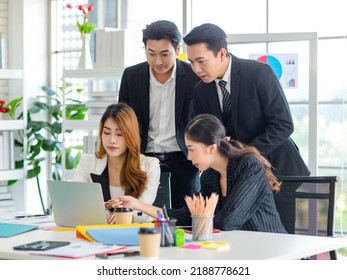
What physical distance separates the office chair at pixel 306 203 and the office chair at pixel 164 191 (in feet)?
2.00

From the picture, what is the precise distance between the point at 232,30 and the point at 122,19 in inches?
45.1

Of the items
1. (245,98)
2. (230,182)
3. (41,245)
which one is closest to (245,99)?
(245,98)

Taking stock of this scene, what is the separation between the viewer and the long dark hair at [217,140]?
3.35 m

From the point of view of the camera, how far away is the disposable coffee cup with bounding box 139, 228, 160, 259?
255 centimetres

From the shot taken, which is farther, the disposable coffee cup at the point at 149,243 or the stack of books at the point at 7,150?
the stack of books at the point at 7,150

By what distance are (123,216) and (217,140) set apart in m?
0.53

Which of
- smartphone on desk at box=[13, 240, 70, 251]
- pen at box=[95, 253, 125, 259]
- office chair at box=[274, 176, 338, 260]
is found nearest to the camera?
pen at box=[95, 253, 125, 259]

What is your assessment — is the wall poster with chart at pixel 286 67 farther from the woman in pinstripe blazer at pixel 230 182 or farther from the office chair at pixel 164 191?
the woman in pinstripe blazer at pixel 230 182

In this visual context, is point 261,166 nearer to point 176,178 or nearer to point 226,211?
point 226,211

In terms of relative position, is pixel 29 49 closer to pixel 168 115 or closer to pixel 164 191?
pixel 168 115

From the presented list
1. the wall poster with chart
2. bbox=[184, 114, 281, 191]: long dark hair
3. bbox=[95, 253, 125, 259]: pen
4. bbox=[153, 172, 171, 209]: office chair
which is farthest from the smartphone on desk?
the wall poster with chart

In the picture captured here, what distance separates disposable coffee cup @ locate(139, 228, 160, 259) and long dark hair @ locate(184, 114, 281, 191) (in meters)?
0.86

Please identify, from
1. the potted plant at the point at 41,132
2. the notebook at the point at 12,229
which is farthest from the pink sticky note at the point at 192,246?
the potted plant at the point at 41,132

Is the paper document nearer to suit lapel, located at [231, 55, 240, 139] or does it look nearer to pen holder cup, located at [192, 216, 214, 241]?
pen holder cup, located at [192, 216, 214, 241]
